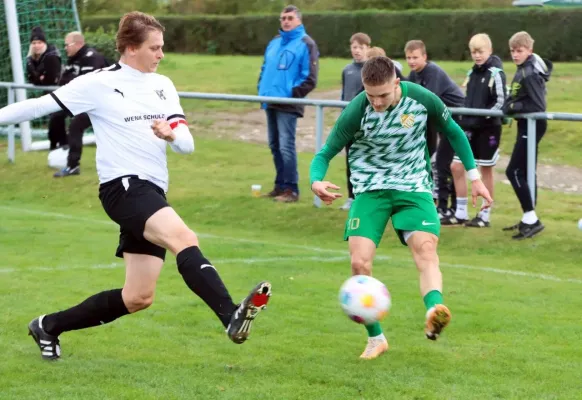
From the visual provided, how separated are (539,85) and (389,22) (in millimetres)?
29318

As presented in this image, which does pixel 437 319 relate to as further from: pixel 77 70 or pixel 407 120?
pixel 77 70

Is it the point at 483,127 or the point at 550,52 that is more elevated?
the point at 483,127

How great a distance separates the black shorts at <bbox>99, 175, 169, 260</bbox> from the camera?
5871 mm

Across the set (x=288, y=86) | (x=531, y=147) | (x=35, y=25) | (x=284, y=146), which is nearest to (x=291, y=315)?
(x=531, y=147)

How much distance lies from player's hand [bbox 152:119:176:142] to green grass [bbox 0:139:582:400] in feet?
4.65

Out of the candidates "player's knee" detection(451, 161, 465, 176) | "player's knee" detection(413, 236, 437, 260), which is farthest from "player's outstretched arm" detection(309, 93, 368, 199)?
"player's knee" detection(451, 161, 465, 176)

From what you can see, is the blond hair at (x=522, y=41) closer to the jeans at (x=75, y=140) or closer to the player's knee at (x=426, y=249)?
the player's knee at (x=426, y=249)

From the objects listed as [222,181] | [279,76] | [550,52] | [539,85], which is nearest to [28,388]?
[539,85]

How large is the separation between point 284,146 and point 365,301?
7.01m

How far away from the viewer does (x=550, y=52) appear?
3303 centimetres

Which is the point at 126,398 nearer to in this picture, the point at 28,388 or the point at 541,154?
the point at 28,388

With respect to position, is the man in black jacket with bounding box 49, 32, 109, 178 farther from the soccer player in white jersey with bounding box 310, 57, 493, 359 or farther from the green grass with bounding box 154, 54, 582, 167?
the soccer player in white jersey with bounding box 310, 57, 493, 359

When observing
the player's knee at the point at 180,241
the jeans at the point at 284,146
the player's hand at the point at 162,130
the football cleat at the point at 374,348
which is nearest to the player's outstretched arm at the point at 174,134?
the player's hand at the point at 162,130

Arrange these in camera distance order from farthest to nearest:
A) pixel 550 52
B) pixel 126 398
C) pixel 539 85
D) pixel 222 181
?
1. pixel 550 52
2. pixel 222 181
3. pixel 539 85
4. pixel 126 398
